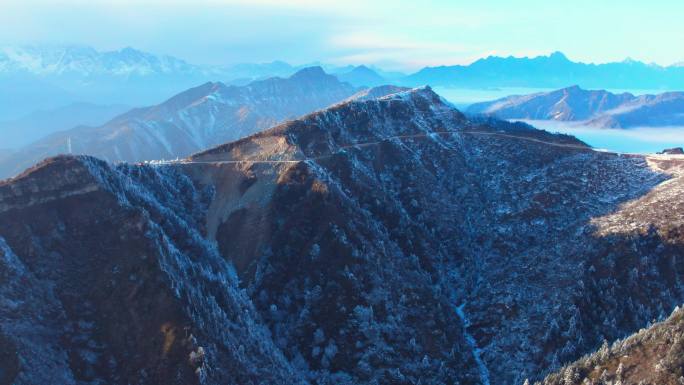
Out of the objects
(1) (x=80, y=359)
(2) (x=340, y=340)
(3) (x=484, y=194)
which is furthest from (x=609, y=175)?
(1) (x=80, y=359)

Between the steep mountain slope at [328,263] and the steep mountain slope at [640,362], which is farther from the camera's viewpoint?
the steep mountain slope at [328,263]

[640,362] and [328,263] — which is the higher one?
[328,263]

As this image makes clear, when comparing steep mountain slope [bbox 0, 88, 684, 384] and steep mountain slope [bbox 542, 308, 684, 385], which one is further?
steep mountain slope [bbox 0, 88, 684, 384]

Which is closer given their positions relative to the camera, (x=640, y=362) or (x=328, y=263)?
(x=640, y=362)

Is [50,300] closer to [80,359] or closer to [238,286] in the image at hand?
[80,359]
